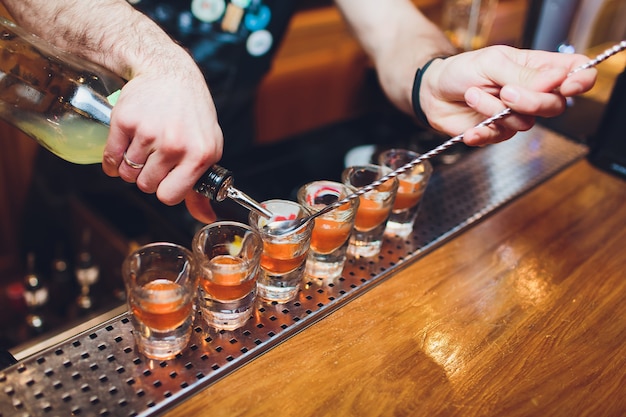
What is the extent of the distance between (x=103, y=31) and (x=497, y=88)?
794 mm

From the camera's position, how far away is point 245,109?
227 cm

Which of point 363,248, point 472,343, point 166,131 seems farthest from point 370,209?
point 166,131

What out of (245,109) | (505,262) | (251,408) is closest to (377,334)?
(251,408)

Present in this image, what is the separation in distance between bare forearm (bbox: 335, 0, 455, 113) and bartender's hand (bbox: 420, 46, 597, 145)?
0.37ft

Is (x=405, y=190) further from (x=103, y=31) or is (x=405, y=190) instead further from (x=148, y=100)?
(x=103, y=31)

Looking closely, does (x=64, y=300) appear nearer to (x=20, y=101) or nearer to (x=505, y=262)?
(x=20, y=101)

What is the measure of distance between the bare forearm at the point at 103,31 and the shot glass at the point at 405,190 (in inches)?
20.0

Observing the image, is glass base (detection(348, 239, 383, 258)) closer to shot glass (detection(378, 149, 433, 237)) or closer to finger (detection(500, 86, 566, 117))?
shot glass (detection(378, 149, 433, 237))

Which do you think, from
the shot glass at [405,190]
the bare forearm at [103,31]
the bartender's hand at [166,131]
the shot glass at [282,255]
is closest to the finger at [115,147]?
the bartender's hand at [166,131]

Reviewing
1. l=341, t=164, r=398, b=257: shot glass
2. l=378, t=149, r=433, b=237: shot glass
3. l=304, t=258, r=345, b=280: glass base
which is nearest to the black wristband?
l=378, t=149, r=433, b=237: shot glass

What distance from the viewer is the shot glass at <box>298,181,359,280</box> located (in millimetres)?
1054

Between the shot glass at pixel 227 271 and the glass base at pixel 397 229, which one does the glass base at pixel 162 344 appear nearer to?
the shot glass at pixel 227 271

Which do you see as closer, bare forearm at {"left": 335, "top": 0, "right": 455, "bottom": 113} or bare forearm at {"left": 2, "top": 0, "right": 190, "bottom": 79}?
bare forearm at {"left": 2, "top": 0, "right": 190, "bottom": 79}

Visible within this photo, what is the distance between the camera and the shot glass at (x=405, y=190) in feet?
4.03
